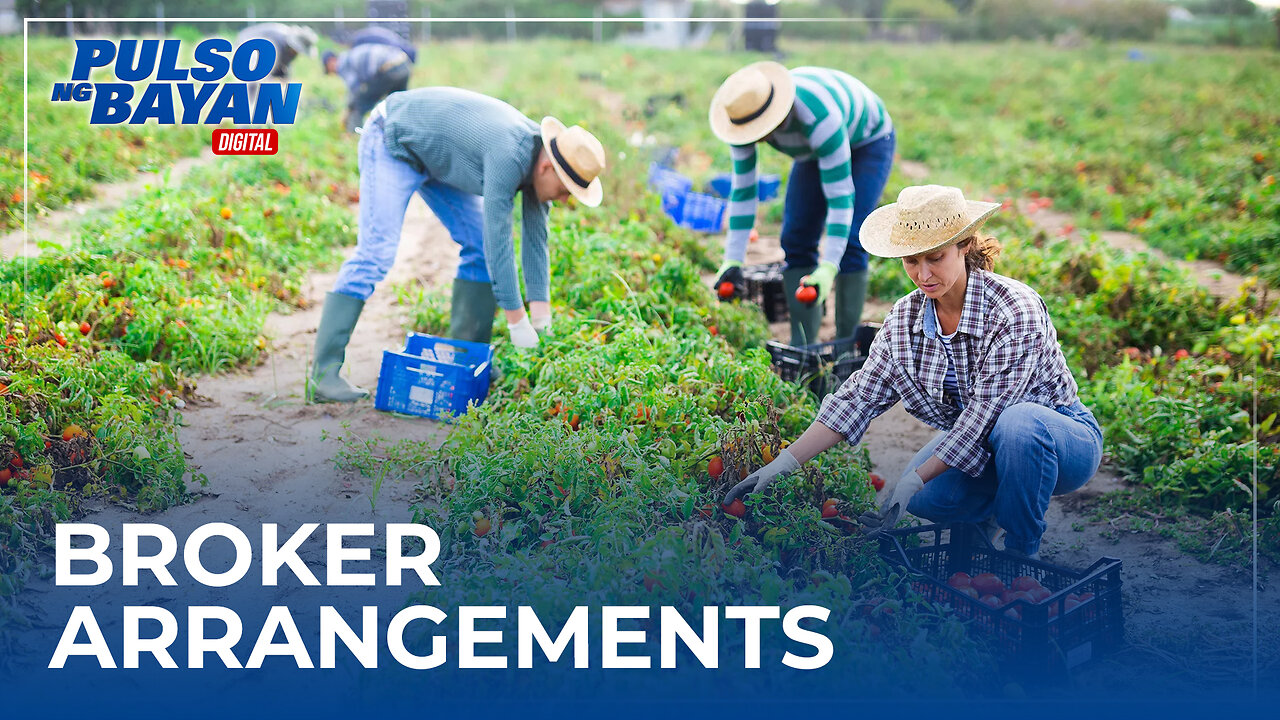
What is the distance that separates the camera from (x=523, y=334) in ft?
15.1

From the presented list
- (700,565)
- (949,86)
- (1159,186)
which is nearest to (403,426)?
(700,565)

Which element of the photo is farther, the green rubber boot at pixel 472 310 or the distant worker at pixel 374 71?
the distant worker at pixel 374 71

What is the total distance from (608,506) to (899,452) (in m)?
1.79

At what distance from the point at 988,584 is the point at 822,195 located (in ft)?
7.78

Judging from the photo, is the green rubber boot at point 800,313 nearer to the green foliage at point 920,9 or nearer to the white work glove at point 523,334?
the white work glove at point 523,334

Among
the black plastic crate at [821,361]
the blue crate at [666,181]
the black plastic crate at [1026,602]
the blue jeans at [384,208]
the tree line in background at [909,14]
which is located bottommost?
the black plastic crate at [1026,602]

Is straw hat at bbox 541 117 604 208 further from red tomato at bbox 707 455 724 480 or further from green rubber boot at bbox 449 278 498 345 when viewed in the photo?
red tomato at bbox 707 455 724 480

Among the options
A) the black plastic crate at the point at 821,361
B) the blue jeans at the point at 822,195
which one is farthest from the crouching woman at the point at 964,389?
the blue jeans at the point at 822,195

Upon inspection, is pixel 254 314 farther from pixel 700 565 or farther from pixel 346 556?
pixel 700 565

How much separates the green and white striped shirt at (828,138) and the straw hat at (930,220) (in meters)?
1.46

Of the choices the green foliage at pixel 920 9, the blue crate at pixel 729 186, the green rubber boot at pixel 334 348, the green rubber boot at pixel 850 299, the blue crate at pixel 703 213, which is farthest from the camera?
the green foliage at pixel 920 9

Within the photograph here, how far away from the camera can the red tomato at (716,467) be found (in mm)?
3423

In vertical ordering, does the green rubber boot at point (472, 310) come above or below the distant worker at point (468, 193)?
below

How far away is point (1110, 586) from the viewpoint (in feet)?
9.43
